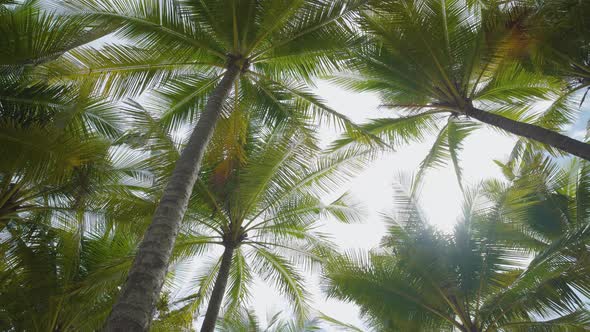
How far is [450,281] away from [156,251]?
230 inches

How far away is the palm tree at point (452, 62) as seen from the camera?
773 cm

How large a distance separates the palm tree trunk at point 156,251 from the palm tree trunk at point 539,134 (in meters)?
4.77

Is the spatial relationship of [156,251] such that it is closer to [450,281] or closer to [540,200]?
[450,281]

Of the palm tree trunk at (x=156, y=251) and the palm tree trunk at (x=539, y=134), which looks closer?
the palm tree trunk at (x=156, y=251)

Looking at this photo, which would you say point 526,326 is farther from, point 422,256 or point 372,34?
point 372,34

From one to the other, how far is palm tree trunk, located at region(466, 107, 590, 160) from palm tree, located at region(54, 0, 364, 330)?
8.34 feet

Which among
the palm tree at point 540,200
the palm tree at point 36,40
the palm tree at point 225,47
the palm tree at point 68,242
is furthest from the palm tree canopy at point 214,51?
the palm tree at point 540,200

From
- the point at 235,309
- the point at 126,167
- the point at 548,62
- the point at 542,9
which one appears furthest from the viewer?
the point at 235,309

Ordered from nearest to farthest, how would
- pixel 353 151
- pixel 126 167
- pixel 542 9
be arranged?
1. pixel 542 9
2. pixel 126 167
3. pixel 353 151

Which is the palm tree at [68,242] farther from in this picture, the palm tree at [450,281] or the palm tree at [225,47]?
the palm tree at [450,281]

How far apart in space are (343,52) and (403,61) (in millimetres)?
1218

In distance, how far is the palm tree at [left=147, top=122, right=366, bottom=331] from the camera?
8.02 m

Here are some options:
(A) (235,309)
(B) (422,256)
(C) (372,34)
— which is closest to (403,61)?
(C) (372,34)

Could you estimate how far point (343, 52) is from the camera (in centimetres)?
787
